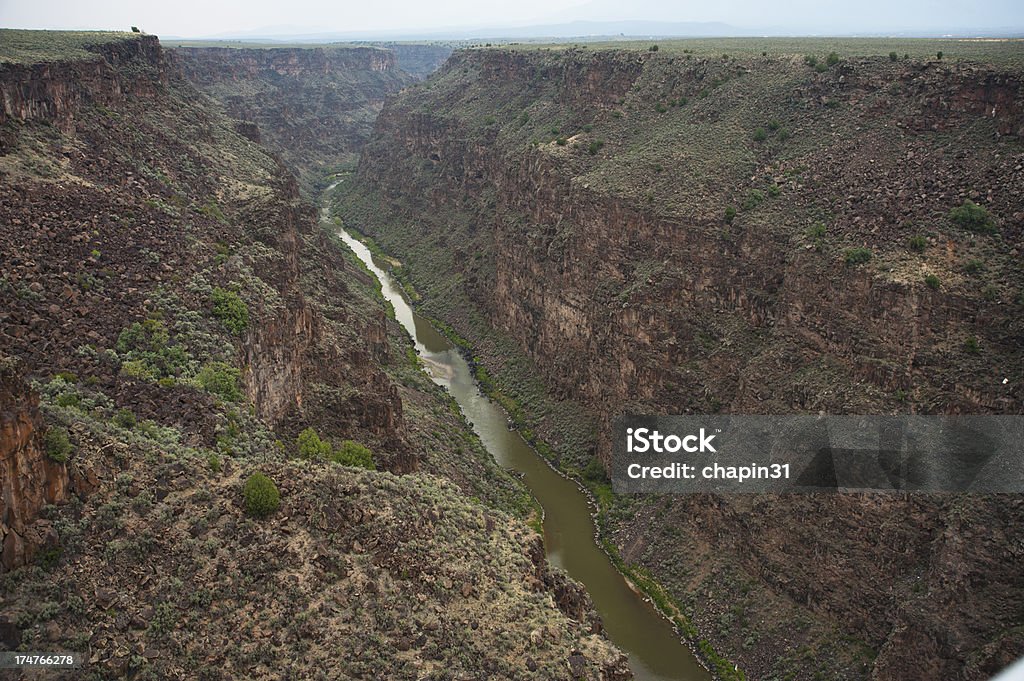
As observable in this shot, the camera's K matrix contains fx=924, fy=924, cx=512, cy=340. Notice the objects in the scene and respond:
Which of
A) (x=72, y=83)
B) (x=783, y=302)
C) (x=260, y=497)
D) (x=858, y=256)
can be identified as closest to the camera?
(x=260, y=497)

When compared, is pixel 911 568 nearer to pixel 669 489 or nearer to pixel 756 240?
pixel 669 489

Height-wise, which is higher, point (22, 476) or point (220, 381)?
point (22, 476)

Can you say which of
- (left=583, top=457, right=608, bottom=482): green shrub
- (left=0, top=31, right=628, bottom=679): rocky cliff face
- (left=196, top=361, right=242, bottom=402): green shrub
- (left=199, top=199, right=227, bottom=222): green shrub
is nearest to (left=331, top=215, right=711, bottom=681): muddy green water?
(left=583, top=457, right=608, bottom=482): green shrub

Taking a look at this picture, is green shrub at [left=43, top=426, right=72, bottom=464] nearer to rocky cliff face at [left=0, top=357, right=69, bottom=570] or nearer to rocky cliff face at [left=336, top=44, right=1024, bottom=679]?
rocky cliff face at [left=0, top=357, right=69, bottom=570]

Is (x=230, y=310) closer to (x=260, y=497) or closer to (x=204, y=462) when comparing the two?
(x=204, y=462)

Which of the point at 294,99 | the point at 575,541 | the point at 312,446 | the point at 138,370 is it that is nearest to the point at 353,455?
the point at 312,446

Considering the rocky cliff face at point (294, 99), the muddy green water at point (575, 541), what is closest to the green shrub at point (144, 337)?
the muddy green water at point (575, 541)
